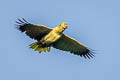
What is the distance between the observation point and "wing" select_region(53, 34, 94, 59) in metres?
30.3

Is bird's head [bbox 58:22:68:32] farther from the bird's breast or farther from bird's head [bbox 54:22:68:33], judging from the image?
the bird's breast

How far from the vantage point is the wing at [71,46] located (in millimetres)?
30312

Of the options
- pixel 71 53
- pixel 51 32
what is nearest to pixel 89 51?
pixel 71 53

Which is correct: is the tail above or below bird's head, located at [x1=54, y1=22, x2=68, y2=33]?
below

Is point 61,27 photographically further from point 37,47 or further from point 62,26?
point 37,47

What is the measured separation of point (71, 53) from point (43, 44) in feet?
7.00

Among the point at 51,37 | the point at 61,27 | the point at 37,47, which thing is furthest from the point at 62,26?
the point at 37,47

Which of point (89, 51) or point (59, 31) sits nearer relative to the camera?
point (59, 31)

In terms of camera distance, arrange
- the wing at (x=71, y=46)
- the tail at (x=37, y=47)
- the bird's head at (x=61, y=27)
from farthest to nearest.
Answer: the wing at (x=71, y=46) < the tail at (x=37, y=47) < the bird's head at (x=61, y=27)

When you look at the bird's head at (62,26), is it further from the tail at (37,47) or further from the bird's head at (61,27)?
the tail at (37,47)

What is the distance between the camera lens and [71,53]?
3092 cm

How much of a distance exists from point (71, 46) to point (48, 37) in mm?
1942

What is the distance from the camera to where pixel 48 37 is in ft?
96.2

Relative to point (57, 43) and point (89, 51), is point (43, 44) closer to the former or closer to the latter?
point (57, 43)
